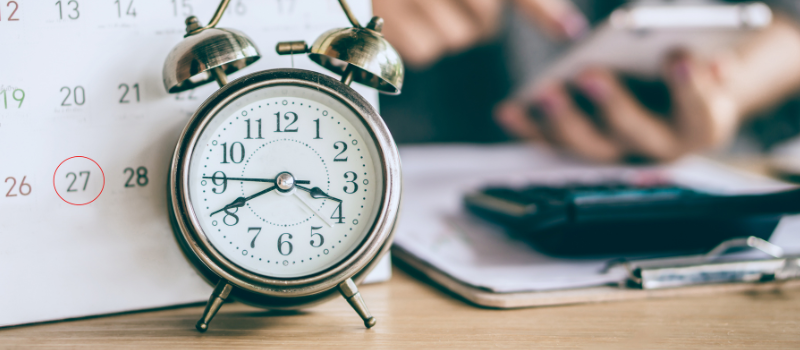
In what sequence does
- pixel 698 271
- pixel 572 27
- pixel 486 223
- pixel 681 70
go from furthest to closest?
pixel 572 27, pixel 681 70, pixel 486 223, pixel 698 271

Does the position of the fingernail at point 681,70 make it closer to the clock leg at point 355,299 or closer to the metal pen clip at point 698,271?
the metal pen clip at point 698,271

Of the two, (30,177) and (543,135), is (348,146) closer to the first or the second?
(30,177)

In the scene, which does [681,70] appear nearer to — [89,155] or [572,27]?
[572,27]

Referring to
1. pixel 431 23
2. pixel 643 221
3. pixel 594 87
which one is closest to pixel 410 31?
pixel 431 23

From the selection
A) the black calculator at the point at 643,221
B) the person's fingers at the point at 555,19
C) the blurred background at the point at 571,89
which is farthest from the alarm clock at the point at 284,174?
the person's fingers at the point at 555,19

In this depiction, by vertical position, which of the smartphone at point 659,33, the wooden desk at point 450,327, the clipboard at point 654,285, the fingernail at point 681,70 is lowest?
the wooden desk at point 450,327

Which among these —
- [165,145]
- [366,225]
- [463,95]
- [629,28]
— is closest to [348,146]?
[366,225]

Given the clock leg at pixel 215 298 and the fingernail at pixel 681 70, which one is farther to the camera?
the fingernail at pixel 681 70

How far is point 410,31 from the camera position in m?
1.34

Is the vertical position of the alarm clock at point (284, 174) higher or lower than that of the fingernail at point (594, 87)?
lower

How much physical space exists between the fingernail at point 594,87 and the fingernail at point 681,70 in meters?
0.17

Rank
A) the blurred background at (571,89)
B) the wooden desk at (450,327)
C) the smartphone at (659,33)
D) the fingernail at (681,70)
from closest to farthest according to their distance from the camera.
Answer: the wooden desk at (450,327) < the smartphone at (659,33) < the fingernail at (681,70) < the blurred background at (571,89)

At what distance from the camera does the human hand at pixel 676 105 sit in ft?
3.43

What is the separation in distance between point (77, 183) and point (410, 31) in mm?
1012
